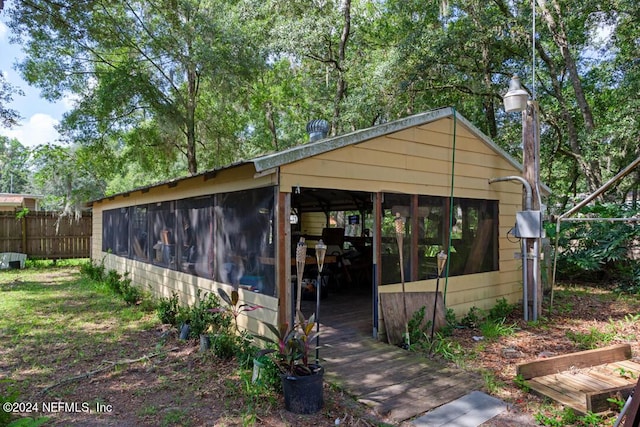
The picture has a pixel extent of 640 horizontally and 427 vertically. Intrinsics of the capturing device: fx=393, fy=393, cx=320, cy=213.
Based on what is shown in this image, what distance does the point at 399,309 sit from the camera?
4777 mm

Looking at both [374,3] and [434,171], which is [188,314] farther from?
[374,3]

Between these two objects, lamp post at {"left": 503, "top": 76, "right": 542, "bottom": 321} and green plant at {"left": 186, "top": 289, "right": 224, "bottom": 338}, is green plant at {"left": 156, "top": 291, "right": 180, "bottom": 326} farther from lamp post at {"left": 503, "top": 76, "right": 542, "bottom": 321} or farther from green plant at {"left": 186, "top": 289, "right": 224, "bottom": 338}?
lamp post at {"left": 503, "top": 76, "right": 542, "bottom": 321}

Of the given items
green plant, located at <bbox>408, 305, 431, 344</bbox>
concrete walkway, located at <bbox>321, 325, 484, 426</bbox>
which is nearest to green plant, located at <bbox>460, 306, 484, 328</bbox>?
green plant, located at <bbox>408, 305, 431, 344</bbox>

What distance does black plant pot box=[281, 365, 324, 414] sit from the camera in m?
3.11

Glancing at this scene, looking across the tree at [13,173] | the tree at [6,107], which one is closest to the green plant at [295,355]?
the tree at [6,107]

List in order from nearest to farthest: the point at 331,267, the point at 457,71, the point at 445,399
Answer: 1. the point at 445,399
2. the point at 331,267
3. the point at 457,71

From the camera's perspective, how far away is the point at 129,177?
24906 mm

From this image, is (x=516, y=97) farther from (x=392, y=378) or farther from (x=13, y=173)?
(x=13, y=173)

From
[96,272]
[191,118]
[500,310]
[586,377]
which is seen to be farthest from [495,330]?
[191,118]

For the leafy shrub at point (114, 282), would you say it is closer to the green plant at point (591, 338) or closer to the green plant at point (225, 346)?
the green plant at point (225, 346)

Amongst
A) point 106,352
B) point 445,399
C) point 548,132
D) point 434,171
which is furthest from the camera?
point 548,132

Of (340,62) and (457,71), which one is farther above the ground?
(340,62)

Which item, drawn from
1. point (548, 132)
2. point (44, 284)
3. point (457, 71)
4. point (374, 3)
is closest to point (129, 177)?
point (44, 284)

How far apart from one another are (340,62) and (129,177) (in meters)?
17.7
